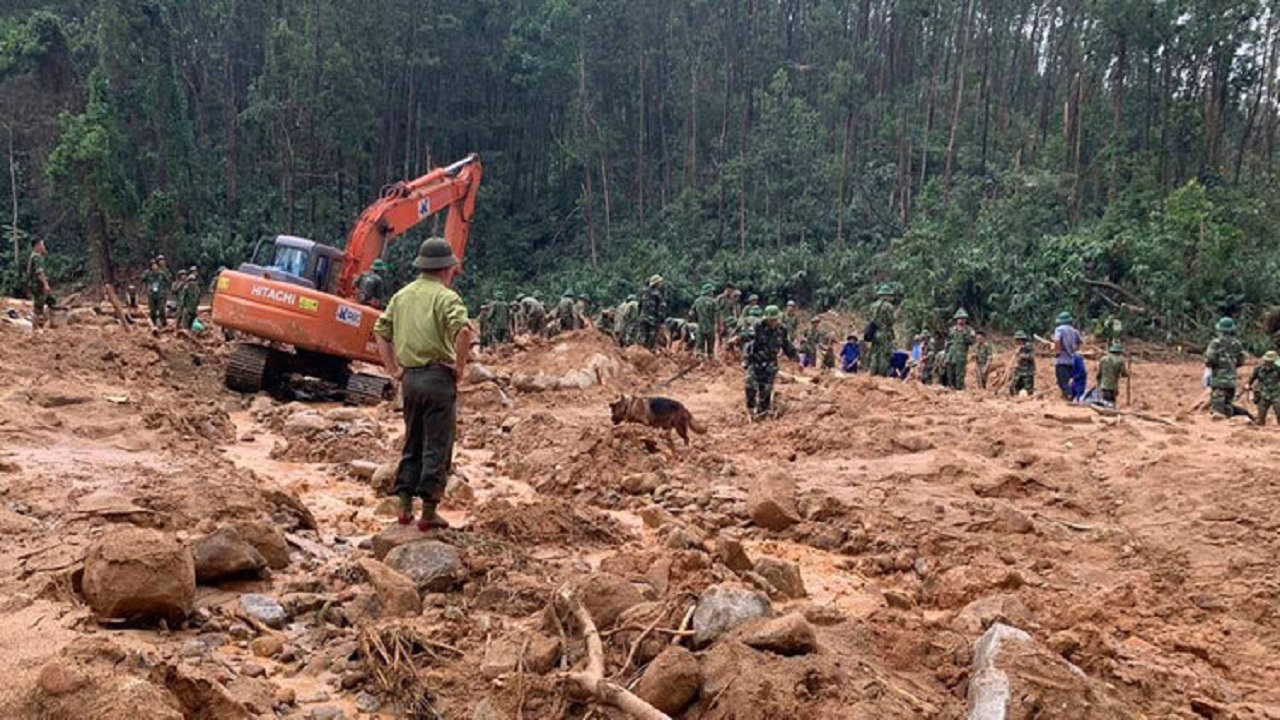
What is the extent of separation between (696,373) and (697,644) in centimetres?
1359

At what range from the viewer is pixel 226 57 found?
36.2m

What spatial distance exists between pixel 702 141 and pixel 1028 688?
38690 millimetres

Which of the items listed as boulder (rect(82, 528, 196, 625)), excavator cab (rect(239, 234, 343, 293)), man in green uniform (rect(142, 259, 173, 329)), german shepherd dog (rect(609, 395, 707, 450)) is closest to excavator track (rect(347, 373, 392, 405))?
excavator cab (rect(239, 234, 343, 293))

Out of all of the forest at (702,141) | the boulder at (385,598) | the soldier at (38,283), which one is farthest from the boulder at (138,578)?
the forest at (702,141)

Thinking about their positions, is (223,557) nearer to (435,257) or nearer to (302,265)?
(435,257)

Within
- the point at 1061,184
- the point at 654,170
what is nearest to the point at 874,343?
the point at 1061,184

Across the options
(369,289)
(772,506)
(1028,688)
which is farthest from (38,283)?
(1028,688)

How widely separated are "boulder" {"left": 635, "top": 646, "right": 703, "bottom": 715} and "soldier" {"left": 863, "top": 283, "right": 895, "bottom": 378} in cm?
1414

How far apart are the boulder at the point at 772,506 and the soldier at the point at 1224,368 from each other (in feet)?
24.3

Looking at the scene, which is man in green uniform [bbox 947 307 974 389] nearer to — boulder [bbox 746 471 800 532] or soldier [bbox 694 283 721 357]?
soldier [bbox 694 283 721 357]

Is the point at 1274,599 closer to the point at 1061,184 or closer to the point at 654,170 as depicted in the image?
the point at 1061,184

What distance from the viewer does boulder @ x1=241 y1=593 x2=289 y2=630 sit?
4.12 meters

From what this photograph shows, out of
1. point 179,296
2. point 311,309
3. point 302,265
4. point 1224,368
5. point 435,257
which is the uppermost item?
point 435,257

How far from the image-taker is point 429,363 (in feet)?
17.2
